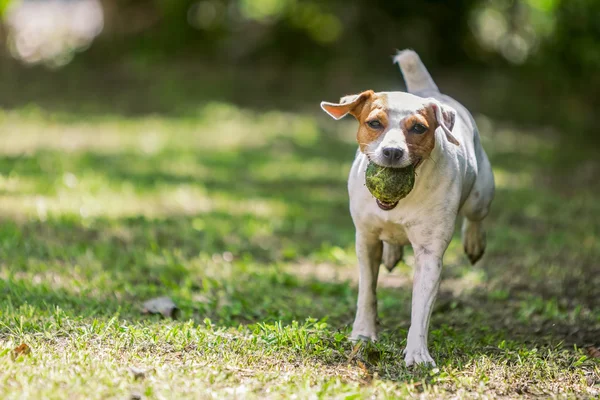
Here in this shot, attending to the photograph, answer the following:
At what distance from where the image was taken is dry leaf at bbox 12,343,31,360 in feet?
13.6

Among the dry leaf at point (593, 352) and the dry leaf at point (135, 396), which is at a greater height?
the dry leaf at point (135, 396)

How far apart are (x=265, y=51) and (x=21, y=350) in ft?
43.7

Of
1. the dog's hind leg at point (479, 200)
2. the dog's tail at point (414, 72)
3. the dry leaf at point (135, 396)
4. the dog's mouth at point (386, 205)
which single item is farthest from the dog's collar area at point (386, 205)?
the dry leaf at point (135, 396)

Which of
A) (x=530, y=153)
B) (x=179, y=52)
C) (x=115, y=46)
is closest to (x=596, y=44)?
(x=530, y=153)

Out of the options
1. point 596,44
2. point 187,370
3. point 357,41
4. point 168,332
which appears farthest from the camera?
point 357,41

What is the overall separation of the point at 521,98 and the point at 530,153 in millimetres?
2856

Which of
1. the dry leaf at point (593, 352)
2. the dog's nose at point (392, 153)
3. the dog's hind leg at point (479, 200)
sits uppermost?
the dog's nose at point (392, 153)

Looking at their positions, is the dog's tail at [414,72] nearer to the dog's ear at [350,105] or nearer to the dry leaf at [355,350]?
the dog's ear at [350,105]

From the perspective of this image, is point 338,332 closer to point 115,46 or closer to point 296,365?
point 296,365

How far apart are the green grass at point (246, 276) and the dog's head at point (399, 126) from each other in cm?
108

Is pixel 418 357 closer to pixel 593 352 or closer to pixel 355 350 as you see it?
pixel 355 350

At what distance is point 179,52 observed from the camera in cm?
1680

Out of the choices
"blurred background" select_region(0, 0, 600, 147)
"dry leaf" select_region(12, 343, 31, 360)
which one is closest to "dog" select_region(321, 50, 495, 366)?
"dry leaf" select_region(12, 343, 31, 360)

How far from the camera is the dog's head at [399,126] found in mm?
4270
